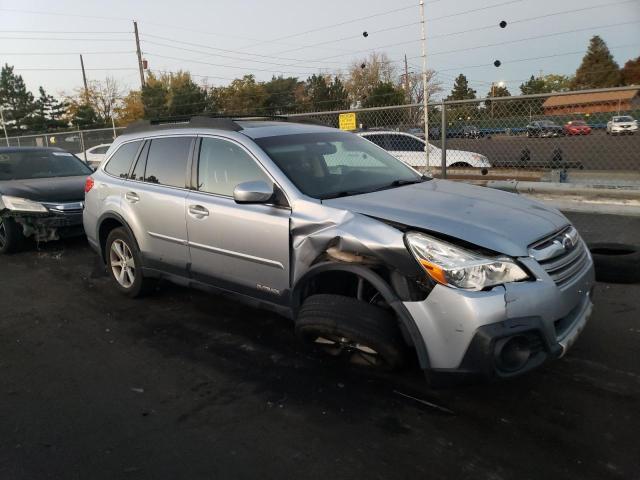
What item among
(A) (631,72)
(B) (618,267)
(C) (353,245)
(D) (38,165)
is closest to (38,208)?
(D) (38,165)

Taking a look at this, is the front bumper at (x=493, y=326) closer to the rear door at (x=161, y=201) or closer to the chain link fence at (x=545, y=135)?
the rear door at (x=161, y=201)

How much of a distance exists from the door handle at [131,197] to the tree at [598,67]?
215 feet

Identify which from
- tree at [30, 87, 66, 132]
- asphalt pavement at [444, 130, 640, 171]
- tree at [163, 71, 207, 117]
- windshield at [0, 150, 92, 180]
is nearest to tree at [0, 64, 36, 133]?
tree at [30, 87, 66, 132]

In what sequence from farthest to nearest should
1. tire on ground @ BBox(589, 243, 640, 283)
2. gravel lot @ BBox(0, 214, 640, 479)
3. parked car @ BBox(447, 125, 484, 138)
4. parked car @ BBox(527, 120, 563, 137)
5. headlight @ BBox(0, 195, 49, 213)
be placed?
parked car @ BBox(447, 125, 484, 138) < parked car @ BBox(527, 120, 563, 137) < headlight @ BBox(0, 195, 49, 213) < tire on ground @ BBox(589, 243, 640, 283) < gravel lot @ BBox(0, 214, 640, 479)

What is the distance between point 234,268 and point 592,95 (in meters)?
5.78

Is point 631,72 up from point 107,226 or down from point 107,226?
up

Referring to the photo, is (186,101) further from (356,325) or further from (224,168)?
(356,325)

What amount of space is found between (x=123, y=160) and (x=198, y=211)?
1.62m

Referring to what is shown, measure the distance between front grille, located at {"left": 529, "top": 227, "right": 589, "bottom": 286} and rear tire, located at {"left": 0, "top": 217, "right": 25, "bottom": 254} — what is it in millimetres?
7103

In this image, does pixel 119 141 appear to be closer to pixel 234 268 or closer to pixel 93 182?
pixel 93 182

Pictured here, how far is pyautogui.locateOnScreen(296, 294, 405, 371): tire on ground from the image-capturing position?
2971 millimetres

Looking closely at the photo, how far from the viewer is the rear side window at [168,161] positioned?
4.45 meters

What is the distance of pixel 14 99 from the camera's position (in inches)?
2788

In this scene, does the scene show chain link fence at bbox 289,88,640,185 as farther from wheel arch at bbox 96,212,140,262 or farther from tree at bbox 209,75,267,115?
tree at bbox 209,75,267,115
